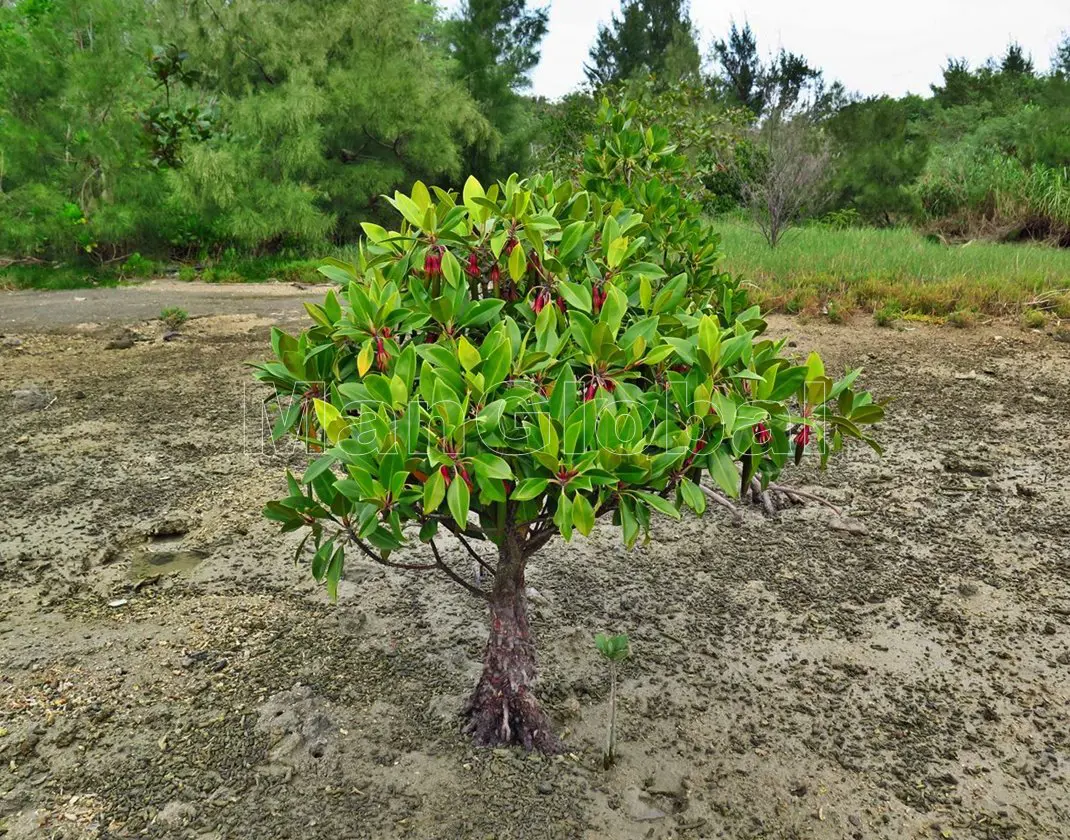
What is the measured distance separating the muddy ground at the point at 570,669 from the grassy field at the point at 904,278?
3.04 m

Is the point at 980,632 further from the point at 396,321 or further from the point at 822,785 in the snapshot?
the point at 396,321

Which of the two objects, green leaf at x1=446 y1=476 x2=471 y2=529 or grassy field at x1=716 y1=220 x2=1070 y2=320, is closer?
green leaf at x1=446 y1=476 x2=471 y2=529

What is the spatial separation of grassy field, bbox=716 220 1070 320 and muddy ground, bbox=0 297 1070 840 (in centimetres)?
304

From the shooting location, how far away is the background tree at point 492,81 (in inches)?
542

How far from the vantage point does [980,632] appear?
2.37 meters

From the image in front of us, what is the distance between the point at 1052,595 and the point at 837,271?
5.36 metres

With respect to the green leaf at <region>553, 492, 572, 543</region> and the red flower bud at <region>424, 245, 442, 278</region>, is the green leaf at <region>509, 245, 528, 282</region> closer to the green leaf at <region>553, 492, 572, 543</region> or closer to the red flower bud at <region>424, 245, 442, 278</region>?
the red flower bud at <region>424, 245, 442, 278</region>

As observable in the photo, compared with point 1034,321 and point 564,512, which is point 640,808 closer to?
point 564,512

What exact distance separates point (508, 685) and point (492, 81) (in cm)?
1370

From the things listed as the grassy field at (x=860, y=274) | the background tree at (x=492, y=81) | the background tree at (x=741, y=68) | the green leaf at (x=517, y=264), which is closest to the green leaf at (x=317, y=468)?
the green leaf at (x=517, y=264)

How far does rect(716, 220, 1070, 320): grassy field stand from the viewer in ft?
21.2

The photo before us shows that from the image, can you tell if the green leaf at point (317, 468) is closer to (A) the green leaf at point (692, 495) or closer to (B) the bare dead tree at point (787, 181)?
(A) the green leaf at point (692, 495)

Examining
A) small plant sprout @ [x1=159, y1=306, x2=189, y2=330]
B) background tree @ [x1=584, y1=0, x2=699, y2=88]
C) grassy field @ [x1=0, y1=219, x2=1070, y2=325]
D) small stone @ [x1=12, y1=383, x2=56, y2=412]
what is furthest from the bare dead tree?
background tree @ [x1=584, y1=0, x2=699, y2=88]

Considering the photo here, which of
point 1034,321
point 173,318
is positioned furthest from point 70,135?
point 1034,321
